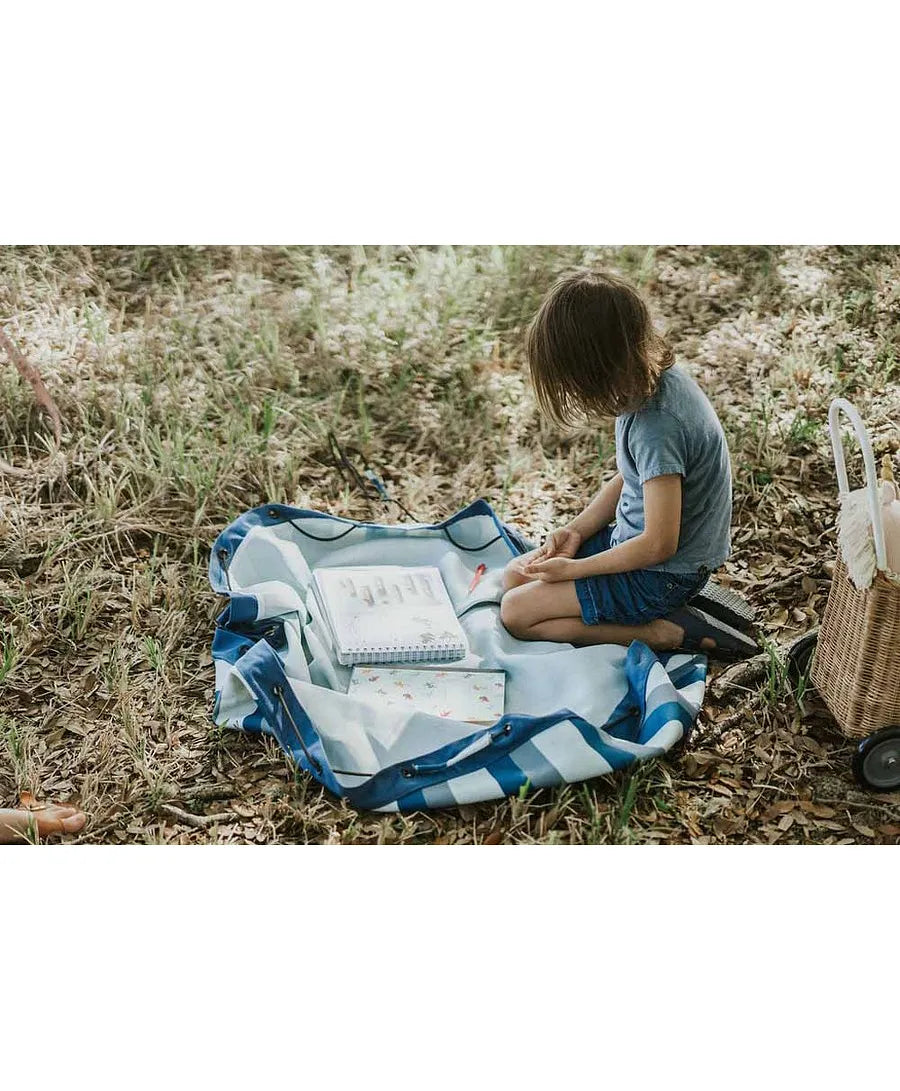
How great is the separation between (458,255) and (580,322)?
237 centimetres

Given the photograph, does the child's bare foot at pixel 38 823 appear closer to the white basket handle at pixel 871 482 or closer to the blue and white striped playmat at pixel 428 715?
the blue and white striped playmat at pixel 428 715

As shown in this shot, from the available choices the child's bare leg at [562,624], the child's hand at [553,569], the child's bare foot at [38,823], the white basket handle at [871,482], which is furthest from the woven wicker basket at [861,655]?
the child's bare foot at [38,823]

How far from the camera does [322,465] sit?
4.07 meters

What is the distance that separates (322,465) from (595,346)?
5.18ft

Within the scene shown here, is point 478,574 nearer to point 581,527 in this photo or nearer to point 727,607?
point 581,527

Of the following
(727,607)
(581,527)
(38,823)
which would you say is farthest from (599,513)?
(38,823)

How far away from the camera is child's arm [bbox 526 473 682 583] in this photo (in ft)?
9.34

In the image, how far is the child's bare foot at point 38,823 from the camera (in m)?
2.57

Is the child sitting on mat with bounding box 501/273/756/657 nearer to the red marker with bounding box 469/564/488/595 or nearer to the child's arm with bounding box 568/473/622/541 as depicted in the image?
the child's arm with bounding box 568/473/622/541

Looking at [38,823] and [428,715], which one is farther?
[428,715]

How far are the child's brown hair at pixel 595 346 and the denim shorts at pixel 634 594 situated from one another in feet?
1.61

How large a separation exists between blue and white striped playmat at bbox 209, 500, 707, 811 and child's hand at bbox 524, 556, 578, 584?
0.60ft

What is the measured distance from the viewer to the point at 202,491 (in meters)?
3.76

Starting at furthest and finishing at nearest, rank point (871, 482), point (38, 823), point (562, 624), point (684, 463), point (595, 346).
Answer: point (562, 624) → point (684, 463) → point (595, 346) → point (38, 823) → point (871, 482)
